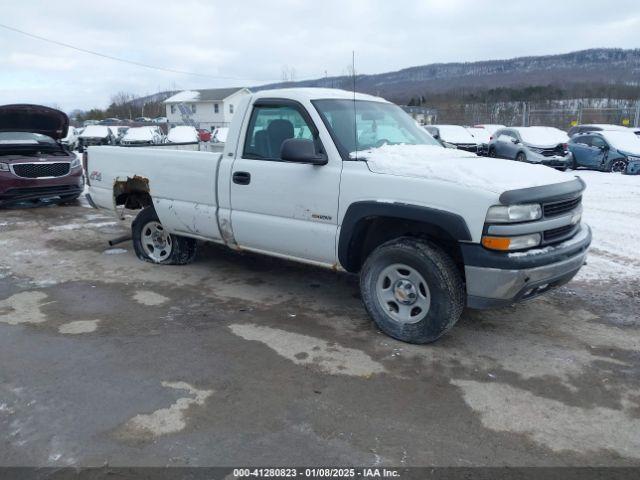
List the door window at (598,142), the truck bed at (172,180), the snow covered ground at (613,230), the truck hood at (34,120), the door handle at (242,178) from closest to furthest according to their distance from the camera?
the door handle at (242,178) → the truck bed at (172,180) → the snow covered ground at (613,230) → the truck hood at (34,120) → the door window at (598,142)

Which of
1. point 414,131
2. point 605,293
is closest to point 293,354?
point 414,131

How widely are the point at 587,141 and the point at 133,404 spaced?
18.3 m

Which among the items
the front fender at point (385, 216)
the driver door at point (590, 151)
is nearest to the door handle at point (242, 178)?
the front fender at point (385, 216)

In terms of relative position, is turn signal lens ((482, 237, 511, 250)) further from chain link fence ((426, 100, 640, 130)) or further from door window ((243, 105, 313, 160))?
chain link fence ((426, 100, 640, 130))

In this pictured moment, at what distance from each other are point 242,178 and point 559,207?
9.25 ft

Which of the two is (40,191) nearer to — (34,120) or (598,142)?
(34,120)

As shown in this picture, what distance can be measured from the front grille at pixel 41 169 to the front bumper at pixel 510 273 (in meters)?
9.30

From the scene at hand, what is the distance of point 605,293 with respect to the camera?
5.47 m

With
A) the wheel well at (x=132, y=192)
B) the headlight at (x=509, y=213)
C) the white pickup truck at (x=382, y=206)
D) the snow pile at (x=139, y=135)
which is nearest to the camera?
the headlight at (x=509, y=213)

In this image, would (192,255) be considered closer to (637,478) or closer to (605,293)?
(605,293)

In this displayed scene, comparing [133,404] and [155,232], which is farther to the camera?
[155,232]

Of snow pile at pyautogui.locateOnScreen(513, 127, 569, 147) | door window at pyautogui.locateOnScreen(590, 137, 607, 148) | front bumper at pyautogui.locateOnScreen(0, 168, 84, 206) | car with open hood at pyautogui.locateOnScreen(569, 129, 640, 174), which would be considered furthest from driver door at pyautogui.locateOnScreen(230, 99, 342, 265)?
door window at pyautogui.locateOnScreen(590, 137, 607, 148)

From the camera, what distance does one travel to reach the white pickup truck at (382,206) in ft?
12.2

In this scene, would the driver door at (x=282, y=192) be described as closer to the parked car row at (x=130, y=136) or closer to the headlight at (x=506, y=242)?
the headlight at (x=506, y=242)
